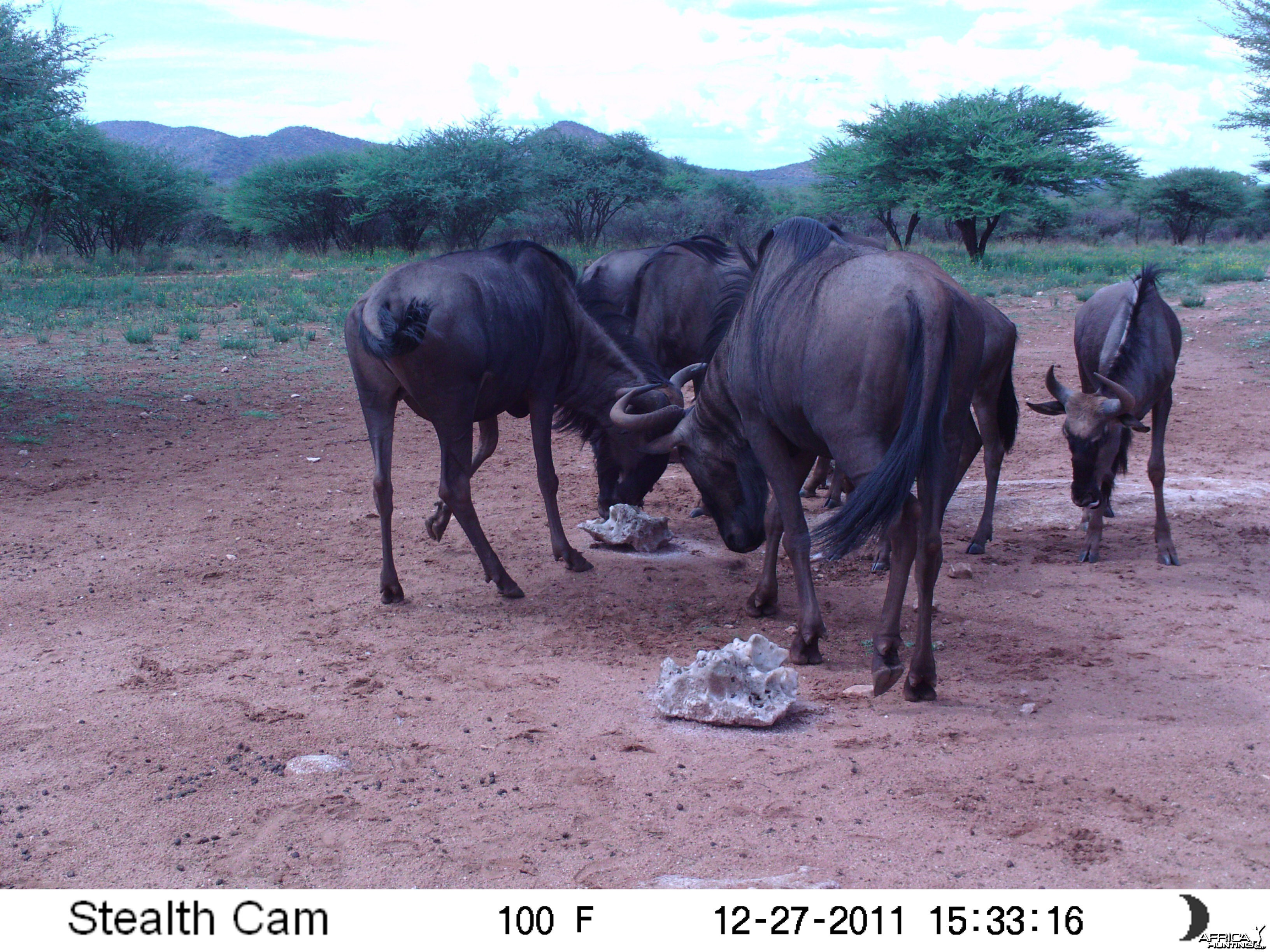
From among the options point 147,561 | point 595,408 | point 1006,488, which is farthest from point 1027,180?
point 147,561

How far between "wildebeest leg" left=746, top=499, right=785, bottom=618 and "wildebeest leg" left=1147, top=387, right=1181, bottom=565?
2.51 metres

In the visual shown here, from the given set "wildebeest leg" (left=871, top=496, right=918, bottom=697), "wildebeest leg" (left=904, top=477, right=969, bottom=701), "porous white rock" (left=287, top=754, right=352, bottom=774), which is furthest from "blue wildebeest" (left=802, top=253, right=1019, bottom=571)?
"porous white rock" (left=287, top=754, right=352, bottom=774)

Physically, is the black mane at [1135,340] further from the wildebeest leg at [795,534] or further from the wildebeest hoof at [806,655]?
the wildebeest hoof at [806,655]

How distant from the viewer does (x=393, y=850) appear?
9.66 ft

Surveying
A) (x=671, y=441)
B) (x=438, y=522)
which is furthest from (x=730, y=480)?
Answer: (x=438, y=522)

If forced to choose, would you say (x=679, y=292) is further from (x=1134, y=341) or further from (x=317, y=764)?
(x=317, y=764)

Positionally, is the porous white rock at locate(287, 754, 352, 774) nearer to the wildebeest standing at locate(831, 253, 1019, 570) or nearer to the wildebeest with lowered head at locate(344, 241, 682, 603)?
the wildebeest with lowered head at locate(344, 241, 682, 603)

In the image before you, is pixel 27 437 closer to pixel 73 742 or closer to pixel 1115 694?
pixel 73 742

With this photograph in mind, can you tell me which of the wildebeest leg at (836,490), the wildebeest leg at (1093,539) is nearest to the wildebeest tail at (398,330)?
the wildebeest leg at (836,490)

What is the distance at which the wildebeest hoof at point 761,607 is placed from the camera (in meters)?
5.27

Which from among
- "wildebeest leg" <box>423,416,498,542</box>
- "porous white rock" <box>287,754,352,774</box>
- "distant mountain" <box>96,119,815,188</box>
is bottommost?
"porous white rock" <box>287,754,352,774</box>

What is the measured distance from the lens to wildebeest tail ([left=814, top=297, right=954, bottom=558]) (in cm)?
369

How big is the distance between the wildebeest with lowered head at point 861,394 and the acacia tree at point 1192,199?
45886 mm

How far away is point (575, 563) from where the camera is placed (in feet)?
Answer: 19.7
